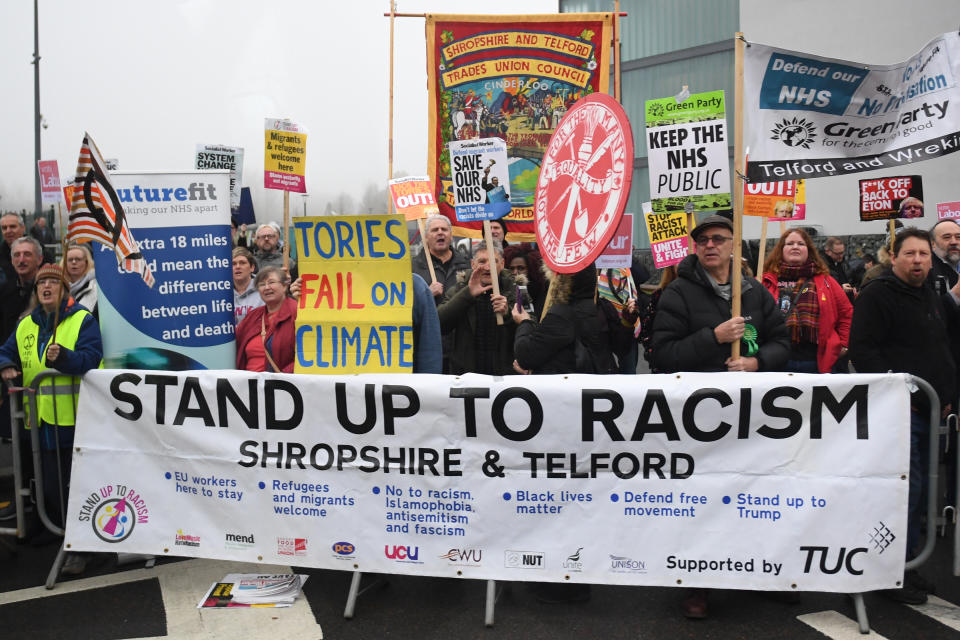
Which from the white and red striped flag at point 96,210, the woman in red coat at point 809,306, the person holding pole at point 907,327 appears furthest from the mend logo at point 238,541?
the woman in red coat at point 809,306

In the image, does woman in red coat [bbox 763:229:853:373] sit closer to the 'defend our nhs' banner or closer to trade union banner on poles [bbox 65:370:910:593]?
trade union banner on poles [bbox 65:370:910:593]

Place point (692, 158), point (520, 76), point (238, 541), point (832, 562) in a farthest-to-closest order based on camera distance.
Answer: point (520, 76)
point (692, 158)
point (238, 541)
point (832, 562)

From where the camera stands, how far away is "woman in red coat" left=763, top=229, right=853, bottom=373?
6129 mm

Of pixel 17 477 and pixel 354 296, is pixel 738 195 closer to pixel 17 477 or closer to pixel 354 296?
pixel 354 296

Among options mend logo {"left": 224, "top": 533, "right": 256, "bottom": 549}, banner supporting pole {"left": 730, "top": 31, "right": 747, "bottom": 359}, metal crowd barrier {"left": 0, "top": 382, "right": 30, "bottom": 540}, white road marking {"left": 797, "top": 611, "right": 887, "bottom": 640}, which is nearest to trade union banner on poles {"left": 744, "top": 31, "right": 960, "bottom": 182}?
banner supporting pole {"left": 730, "top": 31, "right": 747, "bottom": 359}

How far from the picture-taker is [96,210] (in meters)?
4.84

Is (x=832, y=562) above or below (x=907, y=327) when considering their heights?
below

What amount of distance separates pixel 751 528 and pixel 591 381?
1.08 meters

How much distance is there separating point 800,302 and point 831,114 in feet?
6.20

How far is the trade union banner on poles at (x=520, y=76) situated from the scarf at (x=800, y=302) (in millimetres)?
2239

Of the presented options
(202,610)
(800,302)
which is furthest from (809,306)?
(202,610)

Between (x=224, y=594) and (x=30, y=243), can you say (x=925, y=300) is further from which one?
(x=30, y=243)

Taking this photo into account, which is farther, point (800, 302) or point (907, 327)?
point (800, 302)

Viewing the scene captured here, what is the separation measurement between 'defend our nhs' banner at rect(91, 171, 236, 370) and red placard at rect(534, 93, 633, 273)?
212 centimetres
